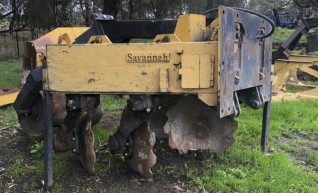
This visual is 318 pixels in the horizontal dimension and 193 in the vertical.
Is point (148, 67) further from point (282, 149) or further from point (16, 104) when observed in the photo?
point (282, 149)

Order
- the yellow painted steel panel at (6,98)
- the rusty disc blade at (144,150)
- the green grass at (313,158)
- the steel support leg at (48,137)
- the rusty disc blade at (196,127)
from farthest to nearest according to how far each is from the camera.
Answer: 1. the yellow painted steel panel at (6,98)
2. the green grass at (313,158)
3. the rusty disc blade at (196,127)
4. the rusty disc blade at (144,150)
5. the steel support leg at (48,137)

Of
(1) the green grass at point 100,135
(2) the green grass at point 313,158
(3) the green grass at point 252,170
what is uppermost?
(1) the green grass at point 100,135

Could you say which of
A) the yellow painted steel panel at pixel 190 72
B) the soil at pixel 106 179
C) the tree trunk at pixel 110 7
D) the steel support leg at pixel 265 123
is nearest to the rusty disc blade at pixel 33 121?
the soil at pixel 106 179

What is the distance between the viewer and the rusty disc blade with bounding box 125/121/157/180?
137 inches

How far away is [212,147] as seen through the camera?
3.95 m

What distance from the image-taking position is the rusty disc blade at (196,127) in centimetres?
387

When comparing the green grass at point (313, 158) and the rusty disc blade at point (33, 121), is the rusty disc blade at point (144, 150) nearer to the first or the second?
the rusty disc blade at point (33, 121)

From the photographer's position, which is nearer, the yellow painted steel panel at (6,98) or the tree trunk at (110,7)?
→ the yellow painted steel panel at (6,98)

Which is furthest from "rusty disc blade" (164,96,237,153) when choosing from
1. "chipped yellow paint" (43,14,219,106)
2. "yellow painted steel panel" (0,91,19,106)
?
"yellow painted steel panel" (0,91,19,106)

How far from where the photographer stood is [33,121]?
14.5 feet

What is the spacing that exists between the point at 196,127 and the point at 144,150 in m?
0.68

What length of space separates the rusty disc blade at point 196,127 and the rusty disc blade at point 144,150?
0.39 m

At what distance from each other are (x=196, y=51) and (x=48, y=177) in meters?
1.49

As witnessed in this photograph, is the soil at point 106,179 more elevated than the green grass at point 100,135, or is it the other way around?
the green grass at point 100,135
